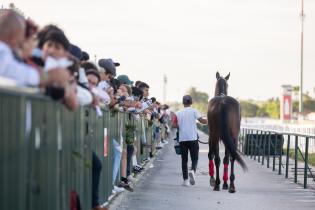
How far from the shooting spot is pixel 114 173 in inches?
554

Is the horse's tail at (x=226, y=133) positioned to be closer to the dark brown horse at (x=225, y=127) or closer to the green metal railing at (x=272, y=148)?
the dark brown horse at (x=225, y=127)

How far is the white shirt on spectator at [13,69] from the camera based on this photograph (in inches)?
246

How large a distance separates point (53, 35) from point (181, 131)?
11.1m

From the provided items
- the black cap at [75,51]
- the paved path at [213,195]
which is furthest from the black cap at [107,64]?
the black cap at [75,51]

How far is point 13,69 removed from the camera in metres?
6.29

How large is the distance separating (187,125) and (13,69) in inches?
486

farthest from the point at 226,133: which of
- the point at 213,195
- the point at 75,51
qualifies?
the point at 75,51

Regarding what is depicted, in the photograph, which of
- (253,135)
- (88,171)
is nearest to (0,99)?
(88,171)

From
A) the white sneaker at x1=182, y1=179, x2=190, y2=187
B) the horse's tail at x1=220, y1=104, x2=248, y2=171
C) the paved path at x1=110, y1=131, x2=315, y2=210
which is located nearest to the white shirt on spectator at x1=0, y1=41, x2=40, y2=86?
the paved path at x1=110, y1=131, x2=315, y2=210

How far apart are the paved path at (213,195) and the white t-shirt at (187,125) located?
3.10 ft

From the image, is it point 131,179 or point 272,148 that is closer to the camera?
point 131,179

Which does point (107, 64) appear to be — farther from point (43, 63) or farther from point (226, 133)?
point (43, 63)

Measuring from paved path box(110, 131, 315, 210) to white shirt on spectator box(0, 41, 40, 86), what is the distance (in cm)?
628

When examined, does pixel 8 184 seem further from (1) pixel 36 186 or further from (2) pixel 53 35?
(2) pixel 53 35
